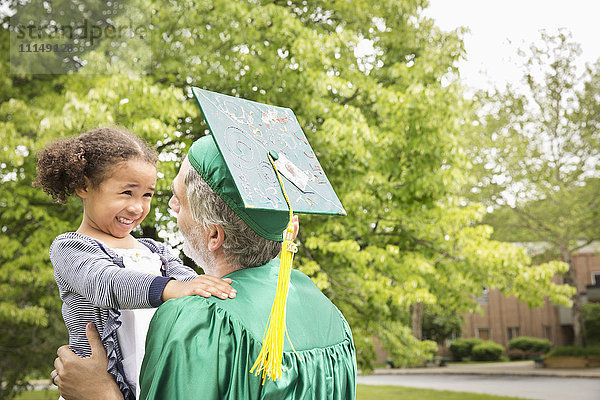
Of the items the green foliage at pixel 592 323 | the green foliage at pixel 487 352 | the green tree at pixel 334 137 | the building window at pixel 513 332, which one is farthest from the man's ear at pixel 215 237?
the building window at pixel 513 332

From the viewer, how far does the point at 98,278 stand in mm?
1779

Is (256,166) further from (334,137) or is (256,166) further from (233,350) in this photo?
(334,137)

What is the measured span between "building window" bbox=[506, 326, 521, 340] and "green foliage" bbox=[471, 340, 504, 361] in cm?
613

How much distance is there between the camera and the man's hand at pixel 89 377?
1782mm

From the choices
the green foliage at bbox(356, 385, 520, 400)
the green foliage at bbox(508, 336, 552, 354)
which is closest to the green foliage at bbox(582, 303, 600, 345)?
the green foliage at bbox(508, 336, 552, 354)

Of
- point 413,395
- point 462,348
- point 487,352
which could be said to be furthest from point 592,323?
point 413,395

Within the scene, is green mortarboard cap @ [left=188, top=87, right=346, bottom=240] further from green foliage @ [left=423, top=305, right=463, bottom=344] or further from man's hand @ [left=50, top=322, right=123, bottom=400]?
green foliage @ [left=423, top=305, right=463, bottom=344]

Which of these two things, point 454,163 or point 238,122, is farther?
point 454,163

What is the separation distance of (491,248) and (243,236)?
23.2 ft

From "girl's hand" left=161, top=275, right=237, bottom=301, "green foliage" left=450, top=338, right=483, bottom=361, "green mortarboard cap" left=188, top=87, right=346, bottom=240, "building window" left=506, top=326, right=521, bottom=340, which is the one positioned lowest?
"green foliage" left=450, top=338, right=483, bottom=361

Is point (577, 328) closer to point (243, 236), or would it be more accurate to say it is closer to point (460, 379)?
point (460, 379)

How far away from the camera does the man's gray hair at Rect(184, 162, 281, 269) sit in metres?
1.59

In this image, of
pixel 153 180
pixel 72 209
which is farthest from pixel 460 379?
pixel 153 180

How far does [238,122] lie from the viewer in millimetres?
1624
